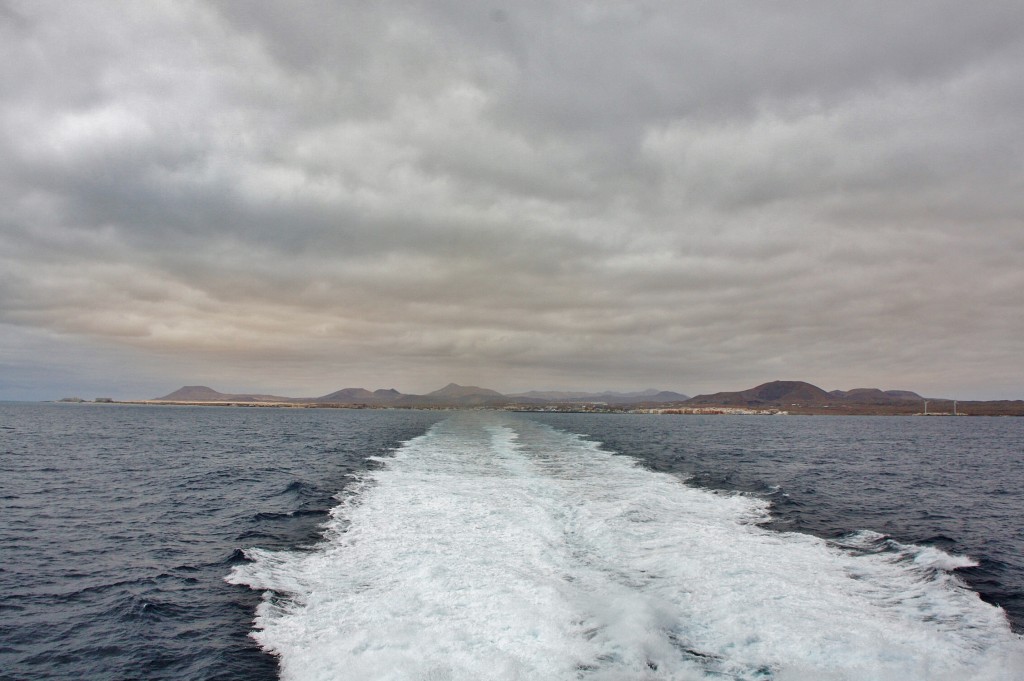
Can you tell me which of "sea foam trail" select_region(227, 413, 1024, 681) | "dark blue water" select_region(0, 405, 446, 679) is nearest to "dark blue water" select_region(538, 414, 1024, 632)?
"sea foam trail" select_region(227, 413, 1024, 681)

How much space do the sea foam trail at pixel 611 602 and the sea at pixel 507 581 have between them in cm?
6

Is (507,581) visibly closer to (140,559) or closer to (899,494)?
(140,559)

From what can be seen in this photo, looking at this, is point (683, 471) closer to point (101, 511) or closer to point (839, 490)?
point (839, 490)

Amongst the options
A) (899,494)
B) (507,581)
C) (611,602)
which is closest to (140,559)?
(507,581)

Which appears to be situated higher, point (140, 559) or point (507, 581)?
point (507, 581)

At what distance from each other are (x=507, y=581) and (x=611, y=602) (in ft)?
8.57

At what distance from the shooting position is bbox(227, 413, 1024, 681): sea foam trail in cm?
957

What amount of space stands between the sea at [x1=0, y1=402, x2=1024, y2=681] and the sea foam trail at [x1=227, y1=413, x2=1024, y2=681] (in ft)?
0.19

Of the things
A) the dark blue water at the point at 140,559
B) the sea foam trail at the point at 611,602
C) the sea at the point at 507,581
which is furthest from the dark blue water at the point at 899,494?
the dark blue water at the point at 140,559

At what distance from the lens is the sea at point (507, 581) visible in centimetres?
994

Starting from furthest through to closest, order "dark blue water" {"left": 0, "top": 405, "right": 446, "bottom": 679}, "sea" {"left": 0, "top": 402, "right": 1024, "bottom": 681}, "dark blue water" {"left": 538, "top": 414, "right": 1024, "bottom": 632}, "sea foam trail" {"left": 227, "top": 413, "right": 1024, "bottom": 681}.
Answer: "dark blue water" {"left": 538, "top": 414, "right": 1024, "bottom": 632} < "dark blue water" {"left": 0, "top": 405, "right": 446, "bottom": 679} < "sea" {"left": 0, "top": 402, "right": 1024, "bottom": 681} < "sea foam trail" {"left": 227, "top": 413, "right": 1024, "bottom": 681}

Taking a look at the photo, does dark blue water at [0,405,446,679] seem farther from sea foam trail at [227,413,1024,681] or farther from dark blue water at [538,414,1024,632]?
dark blue water at [538,414,1024,632]

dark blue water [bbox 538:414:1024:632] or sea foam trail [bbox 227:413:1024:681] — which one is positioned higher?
sea foam trail [bbox 227:413:1024:681]

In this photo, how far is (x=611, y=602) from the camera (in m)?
12.3
